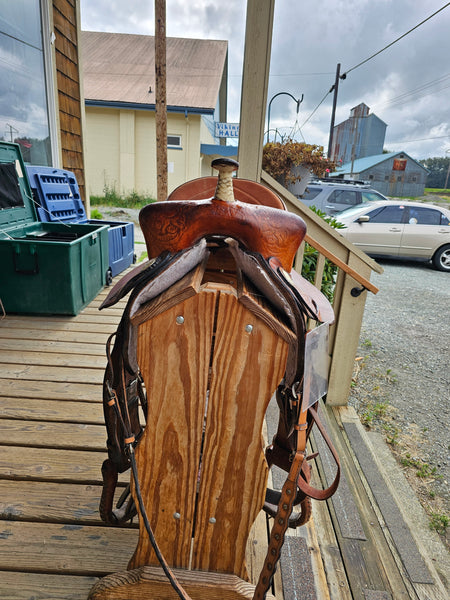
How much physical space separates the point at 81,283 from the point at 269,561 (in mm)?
2694

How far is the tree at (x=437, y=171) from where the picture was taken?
4084 centimetres

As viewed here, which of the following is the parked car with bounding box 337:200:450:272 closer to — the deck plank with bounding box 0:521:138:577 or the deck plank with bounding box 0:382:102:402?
the deck plank with bounding box 0:382:102:402

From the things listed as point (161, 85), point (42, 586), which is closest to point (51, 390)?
point (42, 586)

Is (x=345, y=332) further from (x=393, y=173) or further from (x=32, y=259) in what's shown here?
(x=393, y=173)

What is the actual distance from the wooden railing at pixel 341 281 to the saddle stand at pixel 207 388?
45.1 inches

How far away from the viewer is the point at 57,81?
13.8 ft

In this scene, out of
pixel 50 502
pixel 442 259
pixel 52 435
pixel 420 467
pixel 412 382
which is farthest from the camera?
pixel 442 259

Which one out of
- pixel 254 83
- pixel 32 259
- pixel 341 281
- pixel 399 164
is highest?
pixel 399 164

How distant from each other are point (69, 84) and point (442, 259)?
730cm

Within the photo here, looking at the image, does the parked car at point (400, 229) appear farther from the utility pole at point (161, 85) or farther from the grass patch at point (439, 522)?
the grass patch at point (439, 522)

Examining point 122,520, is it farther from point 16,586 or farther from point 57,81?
point 57,81

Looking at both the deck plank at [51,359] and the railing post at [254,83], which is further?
the deck plank at [51,359]

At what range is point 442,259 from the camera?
7691 mm

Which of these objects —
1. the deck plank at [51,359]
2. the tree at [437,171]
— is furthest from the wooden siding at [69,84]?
the tree at [437,171]
